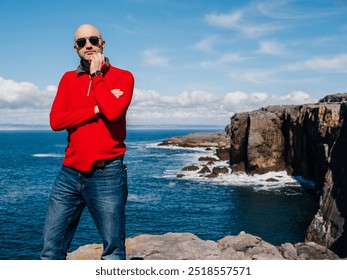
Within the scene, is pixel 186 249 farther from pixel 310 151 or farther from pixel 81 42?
pixel 310 151

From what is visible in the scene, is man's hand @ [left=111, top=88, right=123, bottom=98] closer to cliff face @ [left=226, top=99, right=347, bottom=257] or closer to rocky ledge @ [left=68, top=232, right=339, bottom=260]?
rocky ledge @ [left=68, top=232, right=339, bottom=260]

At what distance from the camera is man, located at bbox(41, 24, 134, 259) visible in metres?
4.52

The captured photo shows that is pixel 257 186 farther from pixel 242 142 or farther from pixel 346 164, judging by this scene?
pixel 346 164

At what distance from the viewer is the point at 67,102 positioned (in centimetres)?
483

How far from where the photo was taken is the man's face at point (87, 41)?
477cm

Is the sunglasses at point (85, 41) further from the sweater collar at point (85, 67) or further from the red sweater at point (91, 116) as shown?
the red sweater at point (91, 116)

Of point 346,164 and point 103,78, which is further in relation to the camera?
point 346,164

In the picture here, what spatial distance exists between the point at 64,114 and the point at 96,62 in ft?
2.46

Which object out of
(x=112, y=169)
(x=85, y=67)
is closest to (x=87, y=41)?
(x=85, y=67)

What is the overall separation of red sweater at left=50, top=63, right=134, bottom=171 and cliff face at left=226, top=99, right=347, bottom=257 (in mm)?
22334

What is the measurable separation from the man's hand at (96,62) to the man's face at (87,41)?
0.14 metres

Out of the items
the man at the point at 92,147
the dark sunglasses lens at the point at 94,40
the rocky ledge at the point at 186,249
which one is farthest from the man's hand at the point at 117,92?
the rocky ledge at the point at 186,249
